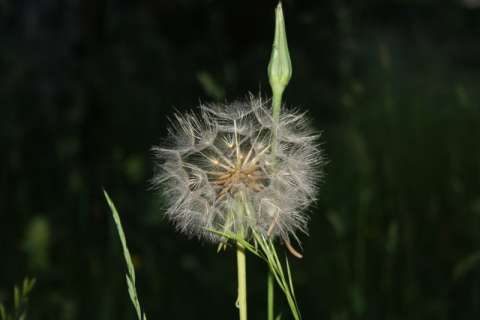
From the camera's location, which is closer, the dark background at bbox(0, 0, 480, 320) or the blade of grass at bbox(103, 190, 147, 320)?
the blade of grass at bbox(103, 190, 147, 320)

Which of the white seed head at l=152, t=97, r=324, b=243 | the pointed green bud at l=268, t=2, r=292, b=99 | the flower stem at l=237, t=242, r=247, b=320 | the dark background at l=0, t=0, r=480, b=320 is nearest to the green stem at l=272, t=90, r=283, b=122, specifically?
the pointed green bud at l=268, t=2, r=292, b=99

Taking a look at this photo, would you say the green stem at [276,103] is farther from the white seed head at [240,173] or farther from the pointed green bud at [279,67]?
the white seed head at [240,173]

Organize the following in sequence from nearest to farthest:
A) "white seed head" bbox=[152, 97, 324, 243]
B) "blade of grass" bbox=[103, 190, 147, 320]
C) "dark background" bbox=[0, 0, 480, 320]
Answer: "blade of grass" bbox=[103, 190, 147, 320]
"white seed head" bbox=[152, 97, 324, 243]
"dark background" bbox=[0, 0, 480, 320]

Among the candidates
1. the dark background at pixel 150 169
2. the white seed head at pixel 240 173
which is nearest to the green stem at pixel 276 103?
the white seed head at pixel 240 173

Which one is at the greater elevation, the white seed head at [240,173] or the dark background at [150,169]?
the dark background at [150,169]

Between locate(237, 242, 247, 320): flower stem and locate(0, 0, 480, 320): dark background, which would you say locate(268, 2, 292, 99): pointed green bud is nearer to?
locate(237, 242, 247, 320): flower stem

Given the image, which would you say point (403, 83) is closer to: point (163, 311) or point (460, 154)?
point (460, 154)
